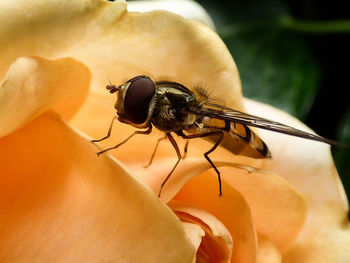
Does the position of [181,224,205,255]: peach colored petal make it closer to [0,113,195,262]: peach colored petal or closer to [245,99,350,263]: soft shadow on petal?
[0,113,195,262]: peach colored petal

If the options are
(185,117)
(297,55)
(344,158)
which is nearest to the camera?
(185,117)

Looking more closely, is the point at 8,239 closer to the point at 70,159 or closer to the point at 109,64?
the point at 70,159

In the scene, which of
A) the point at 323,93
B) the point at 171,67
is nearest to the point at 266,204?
the point at 171,67

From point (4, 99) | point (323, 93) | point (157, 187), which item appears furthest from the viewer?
point (323, 93)

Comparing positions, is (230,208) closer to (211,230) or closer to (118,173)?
(211,230)

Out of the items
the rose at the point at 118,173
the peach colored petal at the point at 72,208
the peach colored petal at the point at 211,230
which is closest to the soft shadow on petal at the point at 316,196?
the rose at the point at 118,173

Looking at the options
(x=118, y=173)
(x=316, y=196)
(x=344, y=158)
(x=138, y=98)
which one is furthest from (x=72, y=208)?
(x=344, y=158)

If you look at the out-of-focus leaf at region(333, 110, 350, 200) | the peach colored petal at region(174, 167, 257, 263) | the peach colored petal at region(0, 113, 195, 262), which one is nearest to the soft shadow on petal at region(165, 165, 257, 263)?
the peach colored petal at region(174, 167, 257, 263)
